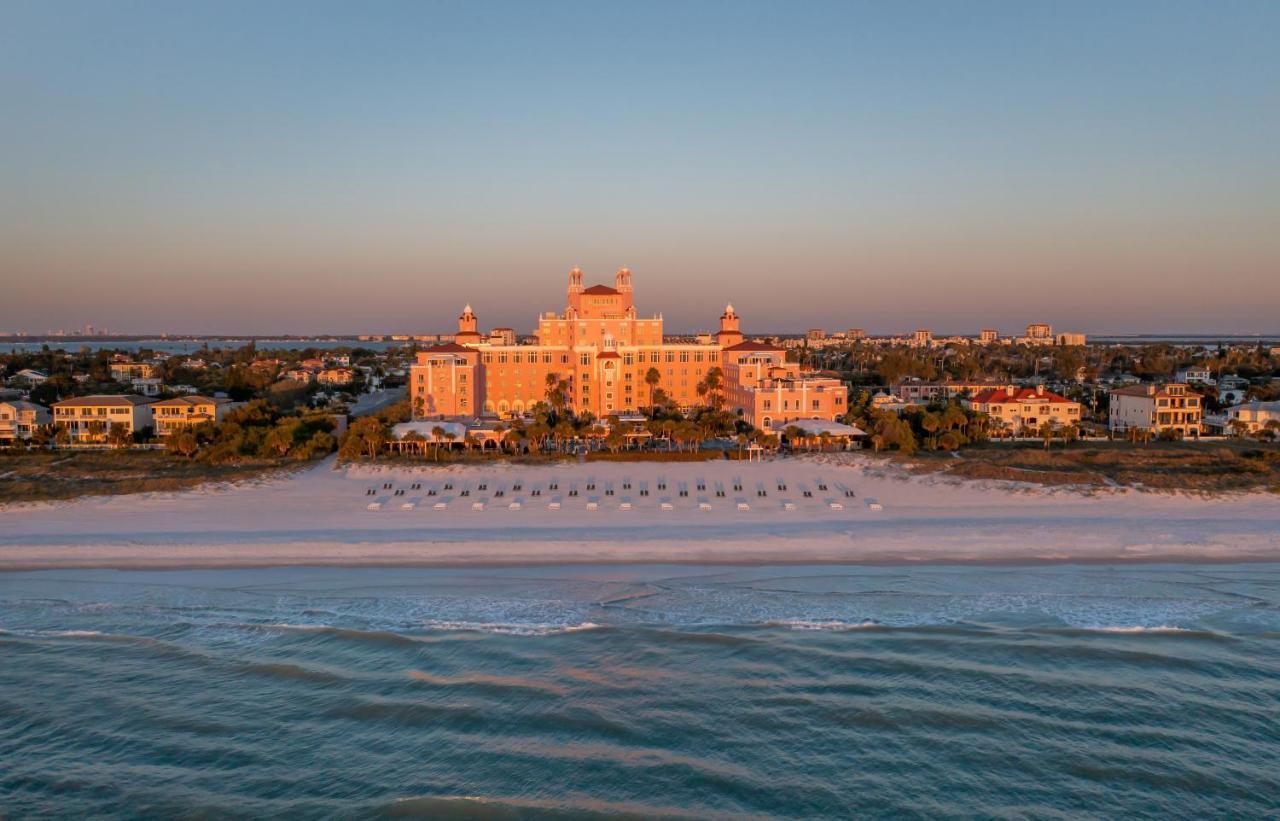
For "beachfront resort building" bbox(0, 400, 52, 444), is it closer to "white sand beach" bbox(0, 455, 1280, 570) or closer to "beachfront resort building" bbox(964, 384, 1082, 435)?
"white sand beach" bbox(0, 455, 1280, 570)

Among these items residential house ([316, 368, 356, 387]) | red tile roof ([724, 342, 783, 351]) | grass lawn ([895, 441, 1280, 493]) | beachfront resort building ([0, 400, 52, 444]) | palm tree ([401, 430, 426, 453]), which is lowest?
grass lawn ([895, 441, 1280, 493])

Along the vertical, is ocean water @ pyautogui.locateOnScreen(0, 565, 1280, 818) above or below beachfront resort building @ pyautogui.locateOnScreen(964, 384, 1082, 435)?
below

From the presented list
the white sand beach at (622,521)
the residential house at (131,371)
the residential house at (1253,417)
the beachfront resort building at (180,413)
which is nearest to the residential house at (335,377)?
the residential house at (131,371)

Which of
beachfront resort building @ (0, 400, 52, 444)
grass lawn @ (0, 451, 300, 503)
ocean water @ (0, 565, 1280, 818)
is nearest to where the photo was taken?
ocean water @ (0, 565, 1280, 818)

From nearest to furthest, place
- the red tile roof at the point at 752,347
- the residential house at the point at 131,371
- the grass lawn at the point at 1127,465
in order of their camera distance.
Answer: the grass lawn at the point at 1127,465 → the red tile roof at the point at 752,347 → the residential house at the point at 131,371

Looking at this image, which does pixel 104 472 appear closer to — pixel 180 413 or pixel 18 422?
pixel 180 413

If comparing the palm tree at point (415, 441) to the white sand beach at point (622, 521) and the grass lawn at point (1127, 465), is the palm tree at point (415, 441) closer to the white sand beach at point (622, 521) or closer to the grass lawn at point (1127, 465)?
the white sand beach at point (622, 521)

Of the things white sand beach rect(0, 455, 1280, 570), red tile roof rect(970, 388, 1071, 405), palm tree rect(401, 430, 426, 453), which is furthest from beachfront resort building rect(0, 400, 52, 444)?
red tile roof rect(970, 388, 1071, 405)
